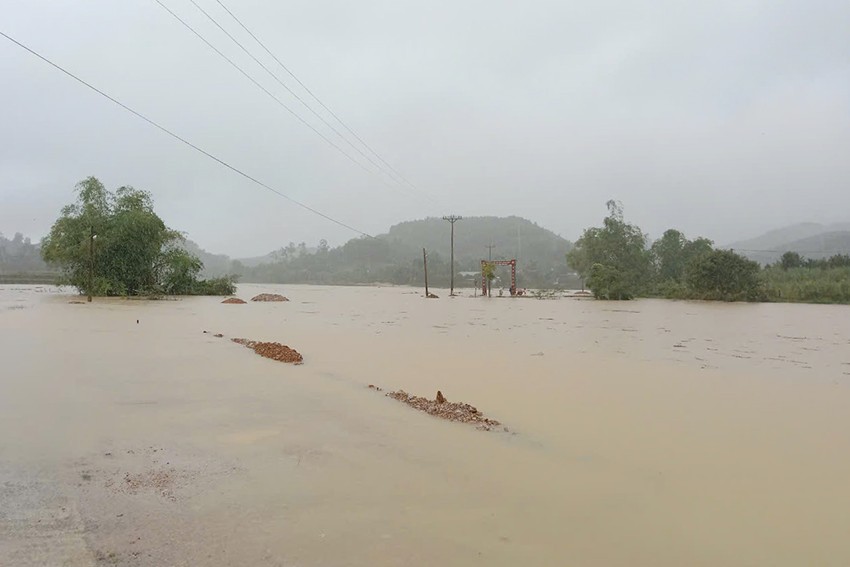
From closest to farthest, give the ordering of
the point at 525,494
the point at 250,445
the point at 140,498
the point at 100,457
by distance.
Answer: the point at 140,498 → the point at 525,494 → the point at 100,457 → the point at 250,445

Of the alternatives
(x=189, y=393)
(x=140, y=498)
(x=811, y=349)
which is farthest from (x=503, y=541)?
(x=811, y=349)

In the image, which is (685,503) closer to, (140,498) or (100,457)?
(140,498)

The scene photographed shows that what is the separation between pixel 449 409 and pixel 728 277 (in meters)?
33.2

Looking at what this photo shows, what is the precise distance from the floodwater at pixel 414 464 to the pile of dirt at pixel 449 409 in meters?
0.18

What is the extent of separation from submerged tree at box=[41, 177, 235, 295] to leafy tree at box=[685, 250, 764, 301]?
34210 mm

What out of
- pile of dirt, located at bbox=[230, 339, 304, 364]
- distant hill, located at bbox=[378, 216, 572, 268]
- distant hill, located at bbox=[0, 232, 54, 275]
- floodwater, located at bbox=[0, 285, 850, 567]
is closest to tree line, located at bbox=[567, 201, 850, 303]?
floodwater, located at bbox=[0, 285, 850, 567]

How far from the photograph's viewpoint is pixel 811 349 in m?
10.6

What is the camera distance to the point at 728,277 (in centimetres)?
3266

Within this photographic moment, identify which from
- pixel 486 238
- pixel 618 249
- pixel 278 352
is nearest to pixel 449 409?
pixel 278 352

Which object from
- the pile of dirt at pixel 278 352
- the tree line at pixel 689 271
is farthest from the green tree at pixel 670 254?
the pile of dirt at pixel 278 352

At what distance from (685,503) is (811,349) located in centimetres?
969

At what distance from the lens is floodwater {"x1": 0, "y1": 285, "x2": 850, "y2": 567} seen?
2572 millimetres

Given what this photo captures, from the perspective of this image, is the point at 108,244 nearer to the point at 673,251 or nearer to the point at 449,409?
the point at 449,409

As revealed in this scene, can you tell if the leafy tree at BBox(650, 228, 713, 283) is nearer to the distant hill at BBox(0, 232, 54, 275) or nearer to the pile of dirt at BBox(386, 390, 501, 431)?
the pile of dirt at BBox(386, 390, 501, 431)
